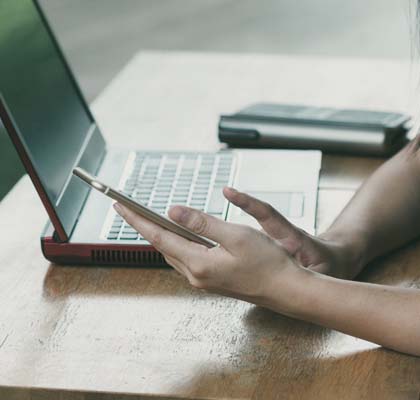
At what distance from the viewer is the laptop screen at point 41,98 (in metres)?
1.03

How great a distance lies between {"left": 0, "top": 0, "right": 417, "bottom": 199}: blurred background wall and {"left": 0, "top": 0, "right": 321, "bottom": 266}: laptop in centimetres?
230

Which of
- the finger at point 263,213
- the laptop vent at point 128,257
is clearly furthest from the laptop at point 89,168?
the finger at point 263,213

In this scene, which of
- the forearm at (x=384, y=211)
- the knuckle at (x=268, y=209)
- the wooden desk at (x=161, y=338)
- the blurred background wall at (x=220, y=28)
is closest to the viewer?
the wooden desk at (x=161, y=338)

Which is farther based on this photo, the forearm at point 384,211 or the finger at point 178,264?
the forearm at point 384,211

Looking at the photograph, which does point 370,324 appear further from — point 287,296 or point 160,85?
point 160,85

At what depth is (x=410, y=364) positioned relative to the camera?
86 centimetres

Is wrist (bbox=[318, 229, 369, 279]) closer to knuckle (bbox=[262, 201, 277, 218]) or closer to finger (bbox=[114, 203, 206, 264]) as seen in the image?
knuckle (bbox=[262, 201, 277, 218])

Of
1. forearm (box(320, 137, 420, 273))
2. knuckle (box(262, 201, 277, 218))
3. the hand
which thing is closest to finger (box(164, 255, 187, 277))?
the hand

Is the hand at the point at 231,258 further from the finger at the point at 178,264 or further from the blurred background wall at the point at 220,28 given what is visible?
the blurred background wall at the point at 220,28

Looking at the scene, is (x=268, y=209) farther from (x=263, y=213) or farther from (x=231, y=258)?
(x=231, y=258)

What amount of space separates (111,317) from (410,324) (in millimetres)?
319

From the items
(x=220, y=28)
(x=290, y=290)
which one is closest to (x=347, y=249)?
(x=290, y=290)

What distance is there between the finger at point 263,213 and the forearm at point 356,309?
0.29 feet

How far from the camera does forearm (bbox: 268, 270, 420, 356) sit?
87 cm
